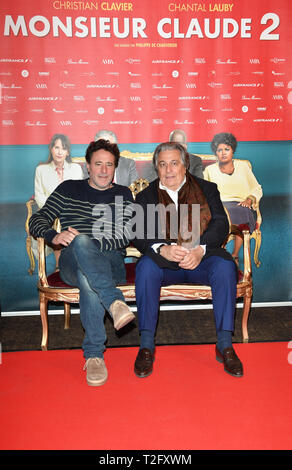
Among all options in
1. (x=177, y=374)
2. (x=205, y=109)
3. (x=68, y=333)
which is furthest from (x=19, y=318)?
(x=205, y=109)

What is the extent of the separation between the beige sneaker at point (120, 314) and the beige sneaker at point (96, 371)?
0.82 ft

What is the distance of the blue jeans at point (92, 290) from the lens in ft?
8.13

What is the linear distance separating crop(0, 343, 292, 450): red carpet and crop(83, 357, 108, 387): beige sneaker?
0.04 metres

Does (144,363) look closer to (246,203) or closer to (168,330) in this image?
(168,330)

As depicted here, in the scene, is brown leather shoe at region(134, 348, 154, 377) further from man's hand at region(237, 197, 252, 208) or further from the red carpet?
man's hand at region(237, 197, 252, 208)

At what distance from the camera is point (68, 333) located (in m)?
3.54

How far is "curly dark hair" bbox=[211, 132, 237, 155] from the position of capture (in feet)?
12.6

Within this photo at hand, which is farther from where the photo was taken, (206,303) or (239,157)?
(206,303)

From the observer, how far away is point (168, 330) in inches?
141

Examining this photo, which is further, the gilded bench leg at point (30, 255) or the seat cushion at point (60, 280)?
the gilded bench leg at point (30, 255)

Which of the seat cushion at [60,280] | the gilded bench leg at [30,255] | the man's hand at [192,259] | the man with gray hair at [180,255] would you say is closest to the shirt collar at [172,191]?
the man with gray hair at [180,255]

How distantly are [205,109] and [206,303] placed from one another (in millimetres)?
1792

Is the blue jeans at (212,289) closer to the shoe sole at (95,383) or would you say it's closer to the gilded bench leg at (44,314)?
the shoe sole at (95,383)
